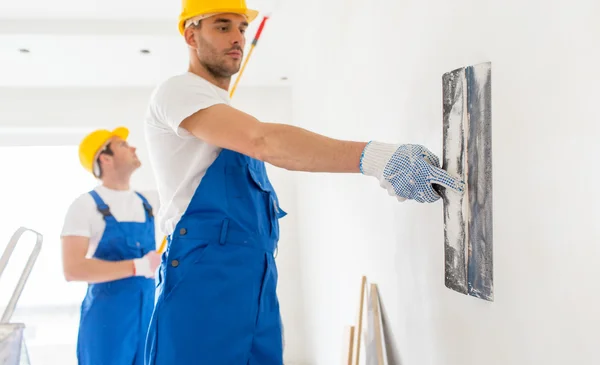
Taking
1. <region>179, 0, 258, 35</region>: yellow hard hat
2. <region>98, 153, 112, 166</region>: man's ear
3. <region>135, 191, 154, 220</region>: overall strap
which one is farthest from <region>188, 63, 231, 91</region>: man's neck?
<region>98, 153, 112, 166</region>: man's ear

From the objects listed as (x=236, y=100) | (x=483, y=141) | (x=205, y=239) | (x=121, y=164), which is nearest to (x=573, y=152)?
(x=483, y=141)

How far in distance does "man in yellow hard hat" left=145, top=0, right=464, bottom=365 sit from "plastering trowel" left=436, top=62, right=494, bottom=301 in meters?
0.23

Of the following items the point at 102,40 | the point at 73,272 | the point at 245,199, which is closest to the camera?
the point at 245,199

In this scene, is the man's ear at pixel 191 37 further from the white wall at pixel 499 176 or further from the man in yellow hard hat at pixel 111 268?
the man in yellow hard hat at pixel 111 268

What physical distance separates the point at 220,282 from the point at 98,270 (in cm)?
139

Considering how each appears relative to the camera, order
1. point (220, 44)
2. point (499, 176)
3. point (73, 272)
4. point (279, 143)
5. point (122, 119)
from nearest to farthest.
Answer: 1. point (499, 176)
2. point (279, 143)
3. point (220, 44)
4. point (73, 272)
5. point (122, 119)

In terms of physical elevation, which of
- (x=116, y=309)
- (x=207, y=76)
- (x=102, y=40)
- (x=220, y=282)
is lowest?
(x=116, y=309)

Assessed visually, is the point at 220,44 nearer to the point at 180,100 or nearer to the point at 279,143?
the point at 180,100

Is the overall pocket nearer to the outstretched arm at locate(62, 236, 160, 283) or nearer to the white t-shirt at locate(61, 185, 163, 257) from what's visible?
the outstretched arm at locate(62, 236, 160, 283)

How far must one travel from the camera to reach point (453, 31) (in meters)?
1.26

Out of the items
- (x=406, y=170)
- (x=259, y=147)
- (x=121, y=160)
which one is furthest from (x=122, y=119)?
(x=406, y=170)

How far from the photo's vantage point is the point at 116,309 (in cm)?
271

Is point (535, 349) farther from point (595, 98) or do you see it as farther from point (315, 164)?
point (315, 164)

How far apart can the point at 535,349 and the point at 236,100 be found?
179 inches
